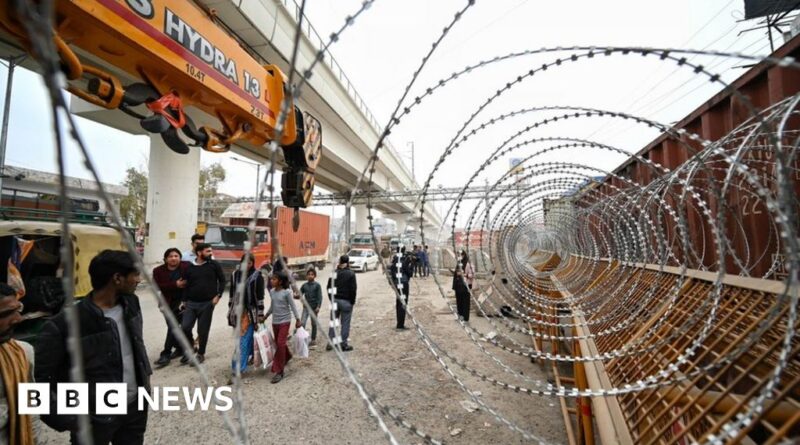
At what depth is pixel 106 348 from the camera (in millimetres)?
2094

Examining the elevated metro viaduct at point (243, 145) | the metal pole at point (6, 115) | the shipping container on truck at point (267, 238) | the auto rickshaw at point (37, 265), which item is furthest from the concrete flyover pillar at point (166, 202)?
the auto rickshaw at point (37, 265)

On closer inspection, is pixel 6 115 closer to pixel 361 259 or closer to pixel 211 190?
pixel 361 259

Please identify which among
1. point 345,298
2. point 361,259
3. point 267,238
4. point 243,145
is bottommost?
point 361,259

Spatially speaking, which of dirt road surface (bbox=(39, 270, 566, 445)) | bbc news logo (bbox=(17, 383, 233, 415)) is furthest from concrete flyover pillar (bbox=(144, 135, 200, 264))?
bbc news logo (bbox=(17, 383, 233, 415))

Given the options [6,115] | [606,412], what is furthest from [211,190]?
[606,412]

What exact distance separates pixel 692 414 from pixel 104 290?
3648mm

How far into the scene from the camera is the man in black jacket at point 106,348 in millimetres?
1954

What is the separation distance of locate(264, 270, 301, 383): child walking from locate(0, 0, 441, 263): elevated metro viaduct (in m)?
5.33

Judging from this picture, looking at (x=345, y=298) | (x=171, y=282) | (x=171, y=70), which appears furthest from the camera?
(x=345, y=298)

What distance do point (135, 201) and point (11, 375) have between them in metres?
28.7

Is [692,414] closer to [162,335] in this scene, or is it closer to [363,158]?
[162,335]

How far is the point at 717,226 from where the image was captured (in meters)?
2.06

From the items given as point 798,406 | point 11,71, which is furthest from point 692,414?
point 11,71

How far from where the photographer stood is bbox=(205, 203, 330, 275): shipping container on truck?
40.0ft
